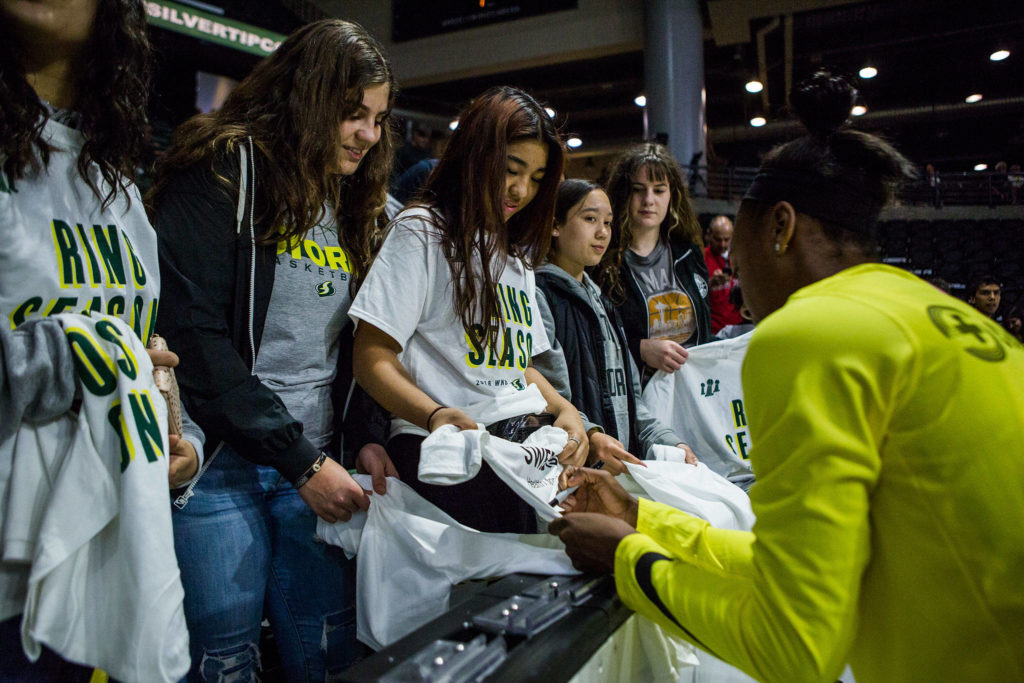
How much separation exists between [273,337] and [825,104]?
1003 millimetres

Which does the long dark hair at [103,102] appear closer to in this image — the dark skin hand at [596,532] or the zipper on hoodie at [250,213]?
the zipper on hoodie at [250,213]

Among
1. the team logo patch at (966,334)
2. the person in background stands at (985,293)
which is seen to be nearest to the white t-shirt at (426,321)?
the team logo patch at (966,334)

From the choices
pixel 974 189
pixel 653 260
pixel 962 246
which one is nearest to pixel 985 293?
pixel 962 246

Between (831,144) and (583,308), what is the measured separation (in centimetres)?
113

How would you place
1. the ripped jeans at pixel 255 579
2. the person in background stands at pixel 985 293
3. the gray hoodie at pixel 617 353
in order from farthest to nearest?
the person in background stands at pixel 985 293, the gray hoodie at pixel 617 353, the ripped jeans at pixel 255 579

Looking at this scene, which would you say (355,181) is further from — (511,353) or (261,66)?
(511,353)

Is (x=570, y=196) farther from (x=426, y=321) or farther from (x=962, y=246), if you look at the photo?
(x=962, y=246)

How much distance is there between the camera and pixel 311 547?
4.24 ft

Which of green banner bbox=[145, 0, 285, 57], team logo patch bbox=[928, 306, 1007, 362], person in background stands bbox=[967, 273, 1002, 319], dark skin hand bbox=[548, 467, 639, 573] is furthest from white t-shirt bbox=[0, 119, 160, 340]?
green banner bbox=[145, 0, 285, 57]

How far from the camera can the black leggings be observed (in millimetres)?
1321

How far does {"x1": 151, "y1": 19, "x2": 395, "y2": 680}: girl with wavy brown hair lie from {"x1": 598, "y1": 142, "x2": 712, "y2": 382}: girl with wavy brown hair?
1.29m

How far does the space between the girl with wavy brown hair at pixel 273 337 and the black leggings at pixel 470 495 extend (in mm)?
54

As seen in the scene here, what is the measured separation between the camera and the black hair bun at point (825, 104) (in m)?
1.05

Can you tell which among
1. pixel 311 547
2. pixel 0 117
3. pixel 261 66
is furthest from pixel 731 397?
pixel 0 117
